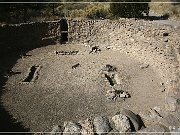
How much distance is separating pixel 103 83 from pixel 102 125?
21.2 ft

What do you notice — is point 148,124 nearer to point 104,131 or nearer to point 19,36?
point 104,131

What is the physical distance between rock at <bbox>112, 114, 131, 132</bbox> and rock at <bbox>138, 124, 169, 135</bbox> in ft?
1.90

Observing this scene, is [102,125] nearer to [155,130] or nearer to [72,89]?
[155,130]

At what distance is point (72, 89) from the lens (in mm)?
19422

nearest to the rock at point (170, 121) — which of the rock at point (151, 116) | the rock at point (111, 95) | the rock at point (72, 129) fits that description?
the rock at point (151, 116)

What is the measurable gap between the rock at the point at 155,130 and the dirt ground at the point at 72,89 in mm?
3351

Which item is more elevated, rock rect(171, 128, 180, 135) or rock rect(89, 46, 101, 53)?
rock rect(171, 128, 180, 135)

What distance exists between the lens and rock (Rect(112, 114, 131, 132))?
13547 mm

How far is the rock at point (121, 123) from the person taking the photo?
13547mm

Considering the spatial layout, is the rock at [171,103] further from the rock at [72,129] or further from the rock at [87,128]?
the rock at [72,129]

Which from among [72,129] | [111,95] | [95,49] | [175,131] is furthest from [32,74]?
[175,131]

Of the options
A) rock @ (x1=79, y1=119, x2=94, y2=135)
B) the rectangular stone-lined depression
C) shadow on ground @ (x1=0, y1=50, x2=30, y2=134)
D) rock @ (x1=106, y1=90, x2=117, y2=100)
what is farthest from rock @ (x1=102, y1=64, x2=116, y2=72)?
rock @ (x1=79, y1=119, x2=94, y2=135)

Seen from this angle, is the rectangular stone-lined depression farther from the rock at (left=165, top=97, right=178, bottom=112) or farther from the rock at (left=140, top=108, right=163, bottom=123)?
the rock at (left=165, top=97, right=178, bottom=112)

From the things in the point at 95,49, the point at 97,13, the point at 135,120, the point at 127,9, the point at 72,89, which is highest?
the point at 127,9
